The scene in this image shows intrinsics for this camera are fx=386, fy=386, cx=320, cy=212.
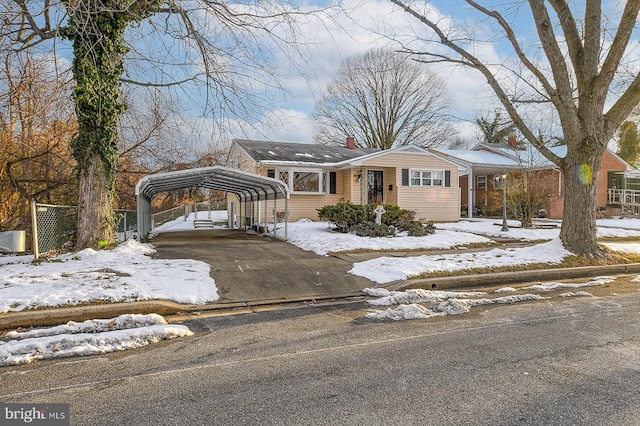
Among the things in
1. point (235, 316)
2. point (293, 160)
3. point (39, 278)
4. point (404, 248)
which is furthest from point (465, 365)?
point (293, 160)

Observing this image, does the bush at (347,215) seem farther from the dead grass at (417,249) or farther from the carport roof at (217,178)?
the dead grass at (417,249)

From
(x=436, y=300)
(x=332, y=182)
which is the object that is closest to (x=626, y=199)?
(x=332, y=182)

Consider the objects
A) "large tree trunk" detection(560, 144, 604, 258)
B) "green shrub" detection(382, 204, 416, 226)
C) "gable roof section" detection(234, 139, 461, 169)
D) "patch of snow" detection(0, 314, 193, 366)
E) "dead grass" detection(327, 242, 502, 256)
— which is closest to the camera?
"patch of snow" detection(0, 314, 193, 366)

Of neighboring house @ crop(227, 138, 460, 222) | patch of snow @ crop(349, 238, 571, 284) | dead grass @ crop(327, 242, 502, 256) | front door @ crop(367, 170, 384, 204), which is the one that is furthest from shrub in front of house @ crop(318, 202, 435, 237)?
front door @ crop(367, 170, 384, 204)

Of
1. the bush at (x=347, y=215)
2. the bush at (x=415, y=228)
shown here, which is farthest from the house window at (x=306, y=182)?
the bush at (x=415, y=228)

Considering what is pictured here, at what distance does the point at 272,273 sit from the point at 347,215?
20.3ft

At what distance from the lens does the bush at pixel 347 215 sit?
45.7 ft

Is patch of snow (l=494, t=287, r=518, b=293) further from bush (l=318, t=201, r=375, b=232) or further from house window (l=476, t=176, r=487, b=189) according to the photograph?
house window (l=476, t=176, r=487, b=189)

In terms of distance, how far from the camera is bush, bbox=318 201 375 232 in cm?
1392

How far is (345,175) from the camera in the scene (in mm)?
20703

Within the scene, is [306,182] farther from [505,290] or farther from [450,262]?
[505,290]

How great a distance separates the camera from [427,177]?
2139 centimetres

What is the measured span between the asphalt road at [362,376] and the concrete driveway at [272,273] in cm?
175

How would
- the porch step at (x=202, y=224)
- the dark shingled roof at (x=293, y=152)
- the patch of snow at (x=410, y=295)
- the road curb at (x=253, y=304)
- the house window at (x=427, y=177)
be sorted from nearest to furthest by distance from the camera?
the road curb at (x=253, y=304)
the patch of snow at (x=410, y=295)
the dark shingled roof at (x=293, y=152)
the house window at (x=427, y=177)
the porch step at (x=202, y=224)
